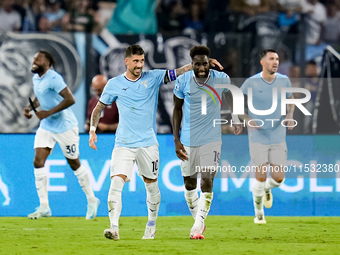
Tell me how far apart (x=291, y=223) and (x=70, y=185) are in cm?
336

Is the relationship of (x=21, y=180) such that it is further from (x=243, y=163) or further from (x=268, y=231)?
(x=268, y=231)

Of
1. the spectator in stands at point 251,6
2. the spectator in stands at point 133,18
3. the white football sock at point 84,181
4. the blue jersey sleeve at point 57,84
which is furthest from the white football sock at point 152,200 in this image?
the spectator in stands at point 251,6

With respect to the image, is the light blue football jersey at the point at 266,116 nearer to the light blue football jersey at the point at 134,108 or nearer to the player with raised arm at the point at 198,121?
the player with raised arm at the point at 198,121

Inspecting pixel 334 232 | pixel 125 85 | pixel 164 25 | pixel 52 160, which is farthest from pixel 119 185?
pixel 164 25

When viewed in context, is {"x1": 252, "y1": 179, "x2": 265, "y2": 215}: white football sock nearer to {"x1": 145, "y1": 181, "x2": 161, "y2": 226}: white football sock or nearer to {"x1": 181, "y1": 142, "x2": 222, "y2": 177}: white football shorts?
{"x1": 181, "y1": 142, "x2": 222, "y2": 177}: white football shorts

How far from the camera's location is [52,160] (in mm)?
11578

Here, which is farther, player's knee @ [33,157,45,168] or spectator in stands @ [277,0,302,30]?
spectator in stands @ [277,0,302,30]

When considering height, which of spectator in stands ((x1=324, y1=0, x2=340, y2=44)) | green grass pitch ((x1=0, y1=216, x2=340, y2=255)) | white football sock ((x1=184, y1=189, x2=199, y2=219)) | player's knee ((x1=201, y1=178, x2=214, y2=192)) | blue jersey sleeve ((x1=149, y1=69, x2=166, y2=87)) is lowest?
green grass pitch ((x1=0, y1=216, x2=340, y2=255))

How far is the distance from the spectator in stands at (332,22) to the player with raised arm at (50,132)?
6.20 m

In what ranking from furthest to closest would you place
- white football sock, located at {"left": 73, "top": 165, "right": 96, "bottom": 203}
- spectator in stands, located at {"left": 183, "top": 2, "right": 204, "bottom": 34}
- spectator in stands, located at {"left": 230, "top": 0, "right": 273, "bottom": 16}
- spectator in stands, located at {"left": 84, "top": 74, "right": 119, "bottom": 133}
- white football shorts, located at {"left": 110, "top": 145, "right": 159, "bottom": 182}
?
spectator in stands, located at {"left": 183, "top": 2, "right": 204, "bottom": 34}, spectator in stands, located at {"left": 230, "top": 0, "right": 273, "bottom": 16}, spectator in stands, located at {"left": 84, "top": 74, "right": 119, "bottom": 133}, white football sock, located at {"left": 73, "top": 165, "right": 96, "bottom": 203}, white football shorts, located at {"left": 110, "top": 145, "right": 159, "bottom": 182}

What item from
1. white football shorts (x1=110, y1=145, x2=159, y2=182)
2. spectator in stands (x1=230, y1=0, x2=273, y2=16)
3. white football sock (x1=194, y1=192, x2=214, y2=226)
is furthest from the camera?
spectator in stands (x1=230, y1=0, x2=273, y2=16)

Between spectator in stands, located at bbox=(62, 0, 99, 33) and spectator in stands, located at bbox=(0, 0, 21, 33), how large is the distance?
36.0 inches

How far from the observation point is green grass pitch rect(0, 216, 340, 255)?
7.50 meters

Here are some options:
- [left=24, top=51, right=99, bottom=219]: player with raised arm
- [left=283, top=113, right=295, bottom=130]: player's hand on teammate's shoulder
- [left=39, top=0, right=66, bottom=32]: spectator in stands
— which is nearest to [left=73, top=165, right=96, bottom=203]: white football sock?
[left=24, top=51, right=99, bottom=219]: player with raised arm
